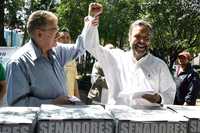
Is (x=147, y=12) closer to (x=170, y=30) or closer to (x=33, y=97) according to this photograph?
(x=170, y=30)

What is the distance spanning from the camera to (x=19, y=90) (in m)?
3.04

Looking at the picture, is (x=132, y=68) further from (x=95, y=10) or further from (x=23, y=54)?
(x=23, y=54)

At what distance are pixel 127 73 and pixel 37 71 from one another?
737 mm

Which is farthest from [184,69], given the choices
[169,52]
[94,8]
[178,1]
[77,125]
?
[169,52]

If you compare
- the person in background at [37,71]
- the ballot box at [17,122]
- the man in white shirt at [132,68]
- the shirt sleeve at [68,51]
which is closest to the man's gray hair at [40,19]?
the person in background at [37,71]

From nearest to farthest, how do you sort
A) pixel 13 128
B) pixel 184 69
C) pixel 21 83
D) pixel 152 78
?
pixel 13 128, pixel 21 83, pixel 152 78, pixel 184 69

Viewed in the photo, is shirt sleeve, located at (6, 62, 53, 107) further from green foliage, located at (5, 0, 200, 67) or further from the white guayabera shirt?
green foliage, located at (5, 0, 200, 67)

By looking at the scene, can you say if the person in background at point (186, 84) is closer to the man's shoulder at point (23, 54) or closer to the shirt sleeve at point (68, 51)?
the shirt sleeve at point (68, 51)

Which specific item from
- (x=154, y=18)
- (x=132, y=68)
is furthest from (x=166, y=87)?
(x=154, y=18)

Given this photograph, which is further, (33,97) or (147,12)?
(147,12)


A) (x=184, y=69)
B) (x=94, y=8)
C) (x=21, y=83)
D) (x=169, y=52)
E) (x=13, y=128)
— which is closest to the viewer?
(x=13, y=128)

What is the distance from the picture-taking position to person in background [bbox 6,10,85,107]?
3047 millimetres

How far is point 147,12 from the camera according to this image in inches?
862

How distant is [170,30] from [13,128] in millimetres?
20446
